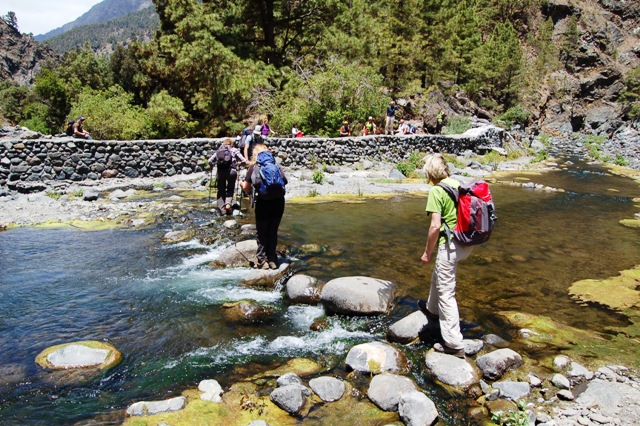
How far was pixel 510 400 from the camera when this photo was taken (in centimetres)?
432

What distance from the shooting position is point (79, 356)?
489 cm

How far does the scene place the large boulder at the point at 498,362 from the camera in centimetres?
470

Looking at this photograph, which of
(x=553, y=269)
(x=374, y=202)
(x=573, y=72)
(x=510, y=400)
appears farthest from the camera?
(x=573, y=72)

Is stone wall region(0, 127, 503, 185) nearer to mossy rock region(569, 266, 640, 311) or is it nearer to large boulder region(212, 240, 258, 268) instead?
large boulder region(212, 240, 258, 268)

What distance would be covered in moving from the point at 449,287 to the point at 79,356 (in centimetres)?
415

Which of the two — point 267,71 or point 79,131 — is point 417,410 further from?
point 267,71

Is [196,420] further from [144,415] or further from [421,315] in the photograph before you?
[421,315]

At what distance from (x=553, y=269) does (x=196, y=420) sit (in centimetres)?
696

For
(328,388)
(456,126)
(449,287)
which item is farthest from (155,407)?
(456,126)

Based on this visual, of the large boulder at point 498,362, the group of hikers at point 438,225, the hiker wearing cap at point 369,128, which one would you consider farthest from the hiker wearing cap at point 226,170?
the hiker wearing cap at point 369,128

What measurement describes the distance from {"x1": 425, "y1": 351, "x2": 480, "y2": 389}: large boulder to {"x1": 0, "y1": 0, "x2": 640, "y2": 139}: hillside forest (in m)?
11.5

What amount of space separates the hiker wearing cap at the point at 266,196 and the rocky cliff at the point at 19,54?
5682 inches

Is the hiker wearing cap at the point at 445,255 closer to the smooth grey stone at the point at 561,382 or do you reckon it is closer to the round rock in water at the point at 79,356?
the smooth grey stone at the point at 561,382

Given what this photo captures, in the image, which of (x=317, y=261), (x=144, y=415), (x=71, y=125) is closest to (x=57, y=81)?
(x=71, y=125)
